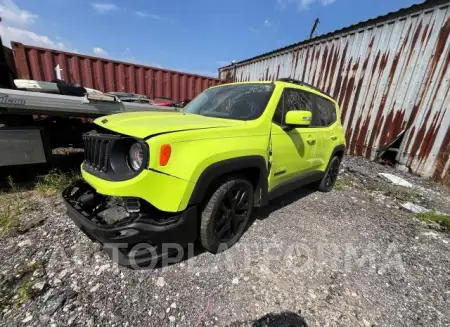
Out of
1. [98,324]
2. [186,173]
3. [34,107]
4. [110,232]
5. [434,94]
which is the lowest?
[98,324]

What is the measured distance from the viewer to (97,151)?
6.51 feet

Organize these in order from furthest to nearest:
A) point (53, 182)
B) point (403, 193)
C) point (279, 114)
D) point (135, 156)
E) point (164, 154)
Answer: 1. point (403, 193)
2. point (53, 182)
3. point (279, 114)
4. point (135, 156)
5. point (164, 154)

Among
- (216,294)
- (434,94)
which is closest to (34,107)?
(216,294)

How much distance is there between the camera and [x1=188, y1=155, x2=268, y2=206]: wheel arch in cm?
185

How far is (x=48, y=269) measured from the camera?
2.06 m

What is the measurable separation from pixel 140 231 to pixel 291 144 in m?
1.90

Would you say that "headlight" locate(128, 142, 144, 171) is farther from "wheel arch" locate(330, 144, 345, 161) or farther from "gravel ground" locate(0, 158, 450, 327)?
"wheel arch" locate(330, 144, 345, 161)

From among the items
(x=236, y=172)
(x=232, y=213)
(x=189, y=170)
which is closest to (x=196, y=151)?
(x=189, y=170)

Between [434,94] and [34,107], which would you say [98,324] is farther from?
[434,94]

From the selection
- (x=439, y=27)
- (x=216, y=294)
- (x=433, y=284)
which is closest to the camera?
(x=216, y=294)

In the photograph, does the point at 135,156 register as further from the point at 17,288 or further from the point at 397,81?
the point at 397,81

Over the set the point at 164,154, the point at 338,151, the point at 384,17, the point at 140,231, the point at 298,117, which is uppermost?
the point at 384,17

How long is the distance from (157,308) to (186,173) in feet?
3.51

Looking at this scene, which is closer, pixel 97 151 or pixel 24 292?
pixel 24 292
